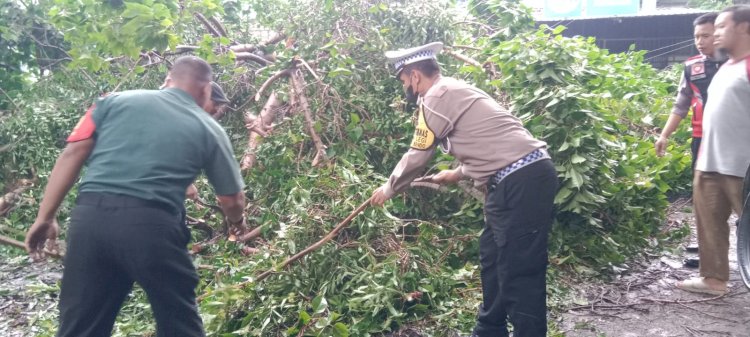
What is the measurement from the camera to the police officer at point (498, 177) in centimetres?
289

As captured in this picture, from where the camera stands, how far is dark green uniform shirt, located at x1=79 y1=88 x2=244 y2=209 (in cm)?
236

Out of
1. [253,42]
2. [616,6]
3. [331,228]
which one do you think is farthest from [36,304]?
[616,6]

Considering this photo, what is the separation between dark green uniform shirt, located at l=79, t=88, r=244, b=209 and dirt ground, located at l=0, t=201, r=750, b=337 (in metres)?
2.17

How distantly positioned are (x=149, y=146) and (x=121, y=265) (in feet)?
1.61

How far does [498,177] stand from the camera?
2.96m

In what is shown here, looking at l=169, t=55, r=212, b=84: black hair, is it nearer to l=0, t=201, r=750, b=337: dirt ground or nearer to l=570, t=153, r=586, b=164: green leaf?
l=0, t=201, r=750, b=337: dirt ground

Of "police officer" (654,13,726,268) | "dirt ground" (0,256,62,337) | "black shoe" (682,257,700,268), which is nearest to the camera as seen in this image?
"dirt ground" (0,256,62,337)

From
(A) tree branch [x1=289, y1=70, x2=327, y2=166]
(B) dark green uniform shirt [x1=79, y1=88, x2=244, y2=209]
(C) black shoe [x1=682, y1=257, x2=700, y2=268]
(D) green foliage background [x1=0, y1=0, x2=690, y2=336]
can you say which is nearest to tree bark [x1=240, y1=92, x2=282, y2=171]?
(D) green foliage background [x1=0, y1=0, x2=690, y2=336]

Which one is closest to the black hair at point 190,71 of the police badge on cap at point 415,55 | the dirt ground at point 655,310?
the police badge on cap at point 415,55

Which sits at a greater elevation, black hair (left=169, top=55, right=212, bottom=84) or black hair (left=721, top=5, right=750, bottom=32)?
black hair (left=169, top=55, right=212, bottom=84)

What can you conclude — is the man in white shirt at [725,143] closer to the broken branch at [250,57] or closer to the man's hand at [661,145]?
the man's hand at [661,145]

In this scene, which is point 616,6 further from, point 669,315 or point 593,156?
point 669,315

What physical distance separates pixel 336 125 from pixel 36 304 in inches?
107

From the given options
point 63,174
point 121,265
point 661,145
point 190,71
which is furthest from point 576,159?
point 63,174
